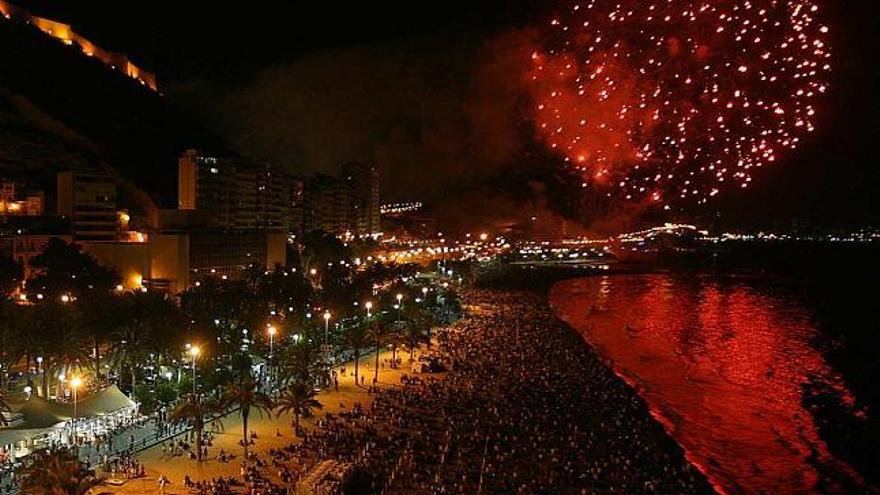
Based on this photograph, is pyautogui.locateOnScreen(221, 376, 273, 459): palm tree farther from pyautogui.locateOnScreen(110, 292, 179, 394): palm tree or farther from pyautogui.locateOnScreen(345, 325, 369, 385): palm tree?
pyautogui.locateOnScreen(345, 325, 369, 385): palm tree

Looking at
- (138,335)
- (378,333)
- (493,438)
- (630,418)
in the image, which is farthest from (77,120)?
(630,418)

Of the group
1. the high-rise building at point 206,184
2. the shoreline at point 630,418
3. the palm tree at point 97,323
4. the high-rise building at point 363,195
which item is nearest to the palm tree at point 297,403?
the palm tree at point 97,323

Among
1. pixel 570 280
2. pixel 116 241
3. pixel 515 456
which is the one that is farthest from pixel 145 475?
pixel 570 280

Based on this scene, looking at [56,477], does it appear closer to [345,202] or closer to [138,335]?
[138,335]

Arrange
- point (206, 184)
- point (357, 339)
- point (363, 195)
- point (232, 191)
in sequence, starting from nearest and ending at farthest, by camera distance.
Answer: point (357, 339) < point (206, 184) < point (232, 191) < point (363, 195)

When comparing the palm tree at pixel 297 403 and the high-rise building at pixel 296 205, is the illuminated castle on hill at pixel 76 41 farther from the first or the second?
the palm tree at pixel 297 403

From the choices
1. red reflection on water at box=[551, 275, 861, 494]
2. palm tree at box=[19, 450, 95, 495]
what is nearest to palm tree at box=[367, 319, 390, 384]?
red reflection on water at box=[551, 275, 861, 494]
